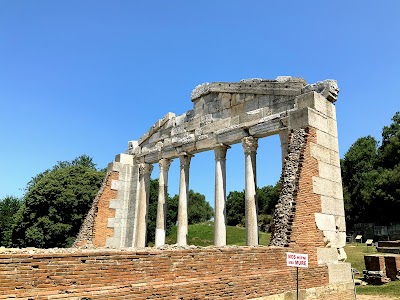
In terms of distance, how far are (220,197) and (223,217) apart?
0.93 metres

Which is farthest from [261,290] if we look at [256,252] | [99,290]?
[99,290]

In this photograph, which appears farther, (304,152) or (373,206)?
(373,206)

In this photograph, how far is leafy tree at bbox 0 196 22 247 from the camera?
121ft

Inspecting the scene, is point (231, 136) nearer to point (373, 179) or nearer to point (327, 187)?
point (327, 187)

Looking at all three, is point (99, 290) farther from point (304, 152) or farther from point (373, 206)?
point (373, 206)

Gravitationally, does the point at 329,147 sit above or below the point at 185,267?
above

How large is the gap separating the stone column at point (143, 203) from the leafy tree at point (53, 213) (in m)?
13.5

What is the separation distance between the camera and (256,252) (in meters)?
9.20

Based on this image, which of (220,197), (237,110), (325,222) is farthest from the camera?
(237,110)

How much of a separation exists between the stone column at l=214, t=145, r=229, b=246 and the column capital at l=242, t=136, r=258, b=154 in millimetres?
1483

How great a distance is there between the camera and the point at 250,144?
50.8 feet

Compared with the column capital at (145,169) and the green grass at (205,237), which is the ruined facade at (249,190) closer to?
the column capital at (145,169)

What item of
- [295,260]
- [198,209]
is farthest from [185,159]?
[198,209]

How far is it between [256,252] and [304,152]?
414cm
